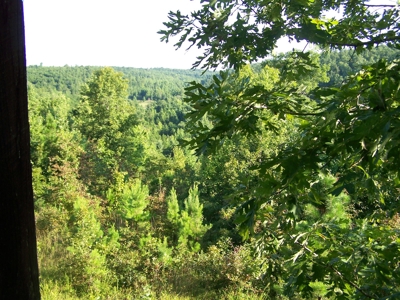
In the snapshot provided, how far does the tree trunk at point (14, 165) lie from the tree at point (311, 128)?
0.70 m

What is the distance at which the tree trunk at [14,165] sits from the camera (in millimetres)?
964

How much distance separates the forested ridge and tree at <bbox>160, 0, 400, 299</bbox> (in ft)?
0.05

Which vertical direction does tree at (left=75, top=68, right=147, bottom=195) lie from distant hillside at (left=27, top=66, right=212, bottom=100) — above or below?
below

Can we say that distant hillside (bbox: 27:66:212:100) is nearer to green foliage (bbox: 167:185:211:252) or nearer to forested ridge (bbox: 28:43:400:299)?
forested ridge (bbox: 28:43:400:299)

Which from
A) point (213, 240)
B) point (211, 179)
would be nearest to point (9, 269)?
point (213, 240)

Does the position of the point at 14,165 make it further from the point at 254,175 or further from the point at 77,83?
the point at 77,83

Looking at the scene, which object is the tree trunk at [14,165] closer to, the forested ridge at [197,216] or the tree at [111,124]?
the forested ridge at [197,216]

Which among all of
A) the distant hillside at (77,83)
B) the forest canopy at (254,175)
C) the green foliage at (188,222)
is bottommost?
the green foliage at (188,222)

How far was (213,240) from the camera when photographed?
14.4 m

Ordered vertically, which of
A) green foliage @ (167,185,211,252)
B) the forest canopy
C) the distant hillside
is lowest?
green foliage @ (167,185,211,252)

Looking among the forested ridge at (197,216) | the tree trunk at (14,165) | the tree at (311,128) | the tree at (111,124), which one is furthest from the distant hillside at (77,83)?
the tree trunk at (14,165)

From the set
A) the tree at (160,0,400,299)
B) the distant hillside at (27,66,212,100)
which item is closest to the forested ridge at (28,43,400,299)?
the tree at (160,0,400,299)

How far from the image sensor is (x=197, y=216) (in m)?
13.1

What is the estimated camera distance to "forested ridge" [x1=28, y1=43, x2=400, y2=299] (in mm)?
1637
